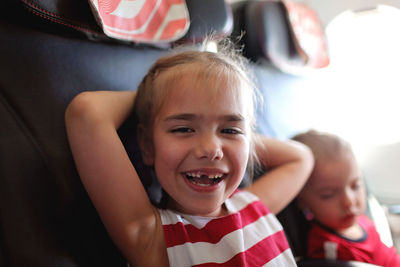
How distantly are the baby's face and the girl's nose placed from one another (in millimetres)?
583

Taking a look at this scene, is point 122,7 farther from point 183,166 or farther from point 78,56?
point 183,166

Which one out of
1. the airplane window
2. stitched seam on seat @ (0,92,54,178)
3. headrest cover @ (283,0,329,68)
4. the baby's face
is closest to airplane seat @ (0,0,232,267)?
stitched seam on seat @ (0,92,54,178)

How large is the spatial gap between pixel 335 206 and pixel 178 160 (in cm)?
68

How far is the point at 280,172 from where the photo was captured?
1007 mm

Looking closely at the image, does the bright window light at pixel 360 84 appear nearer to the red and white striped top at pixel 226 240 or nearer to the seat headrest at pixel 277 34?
the seat headrest at pixel 277 34

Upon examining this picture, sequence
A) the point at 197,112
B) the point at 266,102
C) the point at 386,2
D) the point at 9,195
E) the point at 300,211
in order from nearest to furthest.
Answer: the point at 9,195 → the point at 197,112 → the point at 300,211 → the point at 266,102 → the point at 386,2

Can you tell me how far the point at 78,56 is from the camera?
0.78 metres

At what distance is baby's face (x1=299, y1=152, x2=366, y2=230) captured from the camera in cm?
113

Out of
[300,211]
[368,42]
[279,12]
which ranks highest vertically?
[279,12]

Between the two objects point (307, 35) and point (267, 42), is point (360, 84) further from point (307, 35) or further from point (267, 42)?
point (267, 42)

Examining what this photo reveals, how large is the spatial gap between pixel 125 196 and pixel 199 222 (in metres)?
0.17

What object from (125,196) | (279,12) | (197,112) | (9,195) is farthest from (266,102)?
(9,195)

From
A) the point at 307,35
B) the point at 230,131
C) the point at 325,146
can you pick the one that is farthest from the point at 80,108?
the point at 307,35

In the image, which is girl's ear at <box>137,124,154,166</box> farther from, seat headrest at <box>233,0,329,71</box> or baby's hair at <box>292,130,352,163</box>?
seat headrest at <box>233,0,329,71</box>
